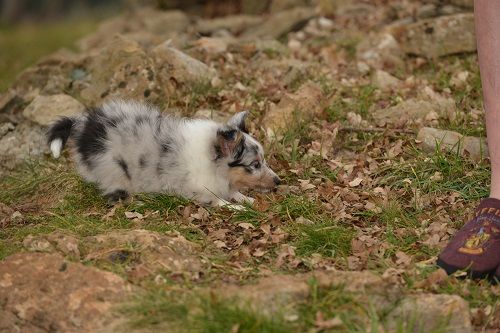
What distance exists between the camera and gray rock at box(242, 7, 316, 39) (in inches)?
385

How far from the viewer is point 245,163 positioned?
18.2 ft

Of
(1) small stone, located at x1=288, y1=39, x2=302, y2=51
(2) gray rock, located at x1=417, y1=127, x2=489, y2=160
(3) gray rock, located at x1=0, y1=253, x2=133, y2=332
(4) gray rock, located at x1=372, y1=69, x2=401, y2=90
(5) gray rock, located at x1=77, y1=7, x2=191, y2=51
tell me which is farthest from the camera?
(5) gray rock, located at x1=77, y1=7, x2=191, y2=51

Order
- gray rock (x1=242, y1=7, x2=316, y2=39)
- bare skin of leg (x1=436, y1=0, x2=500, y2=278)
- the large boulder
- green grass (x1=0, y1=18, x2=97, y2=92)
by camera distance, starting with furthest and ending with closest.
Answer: green grass (x1=0, y1=18, x2=97, y2=92)
gray rock (x1=242, y1=7, x2=316, y2=39)
the large boulder
bare skin of leg (x1=436, y1=0, x2=500, y2=278)

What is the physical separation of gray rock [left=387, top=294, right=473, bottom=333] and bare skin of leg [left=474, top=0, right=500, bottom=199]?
89 centimetres

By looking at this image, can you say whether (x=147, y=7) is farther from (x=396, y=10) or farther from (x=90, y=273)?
(x=90, y=273)

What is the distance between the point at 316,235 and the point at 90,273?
55.9 inches

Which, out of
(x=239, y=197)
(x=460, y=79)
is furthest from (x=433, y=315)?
(x=460, y=79)

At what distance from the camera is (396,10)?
10227 millimetres

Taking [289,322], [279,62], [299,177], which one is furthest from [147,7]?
[289,322]

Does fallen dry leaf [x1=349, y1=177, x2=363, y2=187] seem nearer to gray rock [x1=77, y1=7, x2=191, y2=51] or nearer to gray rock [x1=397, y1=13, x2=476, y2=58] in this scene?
gray rock [x1=397, y1=13, x2=476, y2=58]

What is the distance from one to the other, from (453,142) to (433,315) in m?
2.42

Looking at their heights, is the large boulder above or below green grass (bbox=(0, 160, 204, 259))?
above

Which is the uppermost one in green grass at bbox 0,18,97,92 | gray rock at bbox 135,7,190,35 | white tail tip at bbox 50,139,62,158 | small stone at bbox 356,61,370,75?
white tail tip at bbox 50,139,62,158

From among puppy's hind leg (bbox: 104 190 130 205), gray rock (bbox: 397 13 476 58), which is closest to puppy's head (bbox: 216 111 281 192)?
puppy's hind leg (bbox: 104 190 130 205)
